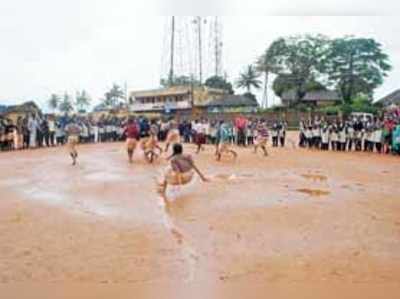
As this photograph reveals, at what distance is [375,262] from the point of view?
673cm

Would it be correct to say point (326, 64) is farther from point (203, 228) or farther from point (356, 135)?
point (203, 228)

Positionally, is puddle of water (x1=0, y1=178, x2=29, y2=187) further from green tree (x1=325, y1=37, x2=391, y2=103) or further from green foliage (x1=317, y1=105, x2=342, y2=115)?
green tree (x1=325, y1=37, x2=391, y2=103)

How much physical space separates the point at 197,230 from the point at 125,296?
2.84 metres

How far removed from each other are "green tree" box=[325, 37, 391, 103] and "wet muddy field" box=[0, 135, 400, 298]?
142ft

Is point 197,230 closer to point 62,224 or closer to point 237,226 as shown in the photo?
point 237,226

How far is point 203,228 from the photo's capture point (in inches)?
333

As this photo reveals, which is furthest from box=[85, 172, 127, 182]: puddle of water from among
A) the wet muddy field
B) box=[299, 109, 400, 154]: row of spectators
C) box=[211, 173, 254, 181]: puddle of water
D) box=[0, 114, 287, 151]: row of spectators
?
box=[299, 109, 400, 154]: row of spectators

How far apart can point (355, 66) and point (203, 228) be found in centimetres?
5148

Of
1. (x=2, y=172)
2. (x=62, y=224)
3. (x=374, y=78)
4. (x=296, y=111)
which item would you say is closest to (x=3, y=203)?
(x=62, y=224)

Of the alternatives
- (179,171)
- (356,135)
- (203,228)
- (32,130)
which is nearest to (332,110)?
(356,135)

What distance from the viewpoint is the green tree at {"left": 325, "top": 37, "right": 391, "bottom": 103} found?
185ft

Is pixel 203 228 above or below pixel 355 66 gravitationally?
below

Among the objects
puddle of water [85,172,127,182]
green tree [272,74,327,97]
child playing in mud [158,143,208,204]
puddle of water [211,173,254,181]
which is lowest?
puddle of water [85,172,127,182]

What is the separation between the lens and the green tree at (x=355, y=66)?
2223 inches
